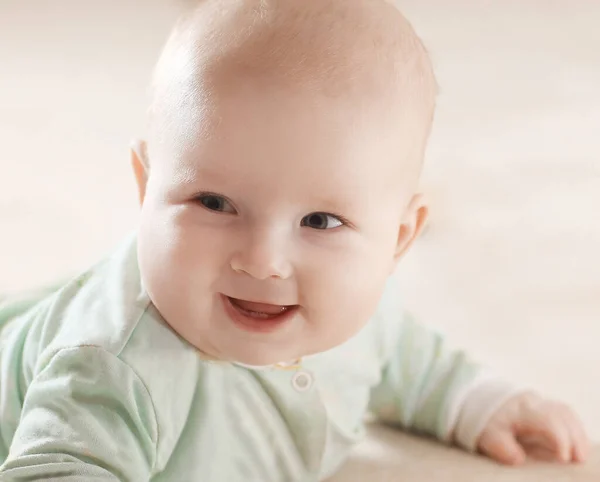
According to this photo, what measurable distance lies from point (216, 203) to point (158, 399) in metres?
0.17

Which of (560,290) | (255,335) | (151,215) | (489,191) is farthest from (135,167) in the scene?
(489,191)

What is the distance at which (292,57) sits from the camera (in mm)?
751

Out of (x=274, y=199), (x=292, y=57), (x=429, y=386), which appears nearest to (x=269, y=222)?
(x=274, y=199)

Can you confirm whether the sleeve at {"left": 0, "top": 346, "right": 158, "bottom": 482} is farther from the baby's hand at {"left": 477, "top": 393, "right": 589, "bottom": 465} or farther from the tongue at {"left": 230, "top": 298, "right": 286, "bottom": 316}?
the baby's hand at {"left": 477, "top": 393, "right": 589, "bottom": 465}

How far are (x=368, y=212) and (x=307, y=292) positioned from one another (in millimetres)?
80

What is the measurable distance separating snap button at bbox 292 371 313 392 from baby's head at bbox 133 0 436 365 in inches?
2.8

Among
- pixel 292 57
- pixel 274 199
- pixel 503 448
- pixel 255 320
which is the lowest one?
pixel 503 448

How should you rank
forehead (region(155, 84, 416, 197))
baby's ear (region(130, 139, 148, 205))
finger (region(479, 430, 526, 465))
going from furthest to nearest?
1. finger (region(479, 430, 526, 465))
2. baby's ear (region(130, 139, 148, 205))
3. forehead (region(155, 84, 416, 197))

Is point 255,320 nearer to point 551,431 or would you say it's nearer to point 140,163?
point 140,163

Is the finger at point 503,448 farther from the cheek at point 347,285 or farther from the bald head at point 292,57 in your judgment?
the bald head at point 292,57

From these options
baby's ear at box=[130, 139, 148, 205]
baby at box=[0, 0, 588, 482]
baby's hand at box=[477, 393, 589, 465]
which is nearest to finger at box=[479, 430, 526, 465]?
baby's hand at box=[477, 393, 589, 465]

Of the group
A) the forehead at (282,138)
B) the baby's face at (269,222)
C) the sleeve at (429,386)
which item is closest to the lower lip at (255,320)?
the baby's face at (269,222)

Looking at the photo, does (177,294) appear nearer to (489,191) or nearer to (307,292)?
(307,292)

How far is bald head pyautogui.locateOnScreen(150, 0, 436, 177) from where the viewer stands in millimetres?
753
